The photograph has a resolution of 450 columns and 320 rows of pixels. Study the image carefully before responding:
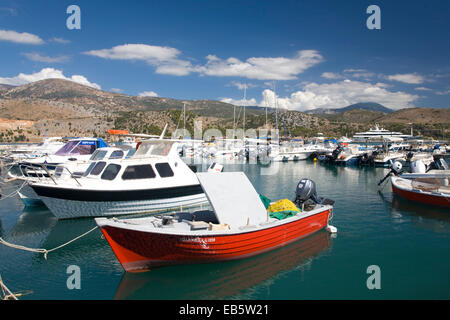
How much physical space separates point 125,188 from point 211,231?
7.59m

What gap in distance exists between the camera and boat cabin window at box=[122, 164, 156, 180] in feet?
52.3

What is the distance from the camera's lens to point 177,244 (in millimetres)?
9695

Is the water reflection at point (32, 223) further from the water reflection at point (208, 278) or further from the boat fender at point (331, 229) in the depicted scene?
the boat fender at point (331, 229)

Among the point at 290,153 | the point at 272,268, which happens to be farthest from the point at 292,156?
the point at 272,268

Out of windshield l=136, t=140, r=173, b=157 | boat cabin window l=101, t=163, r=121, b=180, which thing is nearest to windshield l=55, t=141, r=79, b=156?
windshield l=136, t=140, r=173, b=157

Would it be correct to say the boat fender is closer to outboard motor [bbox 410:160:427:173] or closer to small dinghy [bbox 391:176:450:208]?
small dinghy [bbox 391:176:450:208]

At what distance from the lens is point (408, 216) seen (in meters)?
17.4

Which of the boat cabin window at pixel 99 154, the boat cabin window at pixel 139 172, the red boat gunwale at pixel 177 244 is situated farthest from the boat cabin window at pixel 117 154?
the red boat gunwale at pixel 177 244

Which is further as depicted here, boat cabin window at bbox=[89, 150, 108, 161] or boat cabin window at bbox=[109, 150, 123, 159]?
boat cabin window at bbox=[109, 150, 123, 159]

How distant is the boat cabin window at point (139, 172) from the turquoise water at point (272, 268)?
3.09m

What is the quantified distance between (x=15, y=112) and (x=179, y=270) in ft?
513

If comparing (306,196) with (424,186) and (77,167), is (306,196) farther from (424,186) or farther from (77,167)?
(77,167)

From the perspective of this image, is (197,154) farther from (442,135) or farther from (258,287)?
(442,135)
